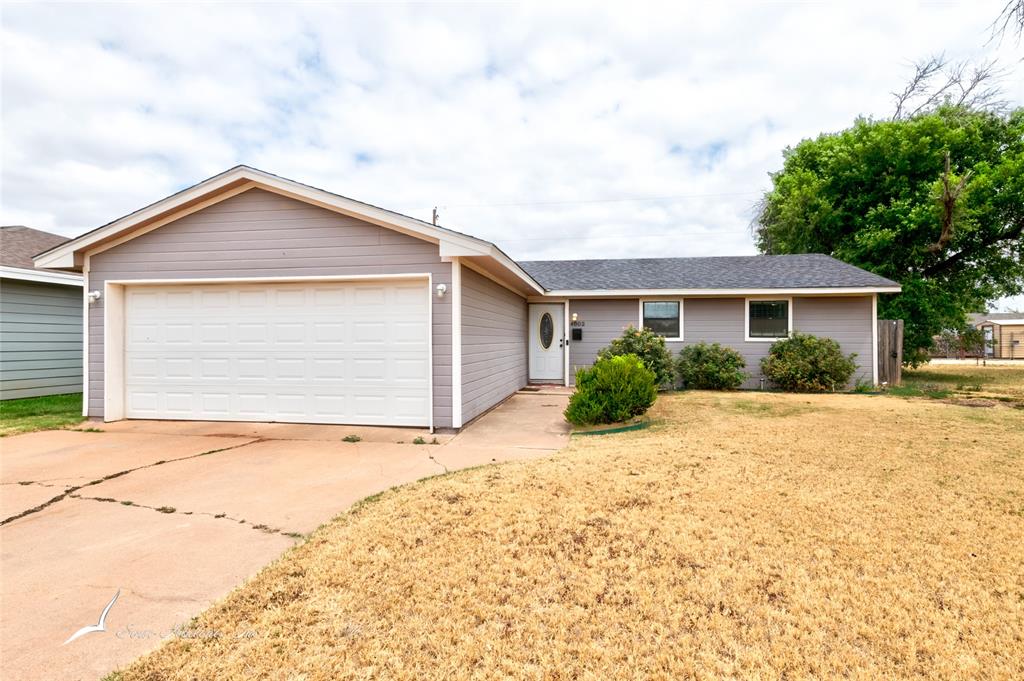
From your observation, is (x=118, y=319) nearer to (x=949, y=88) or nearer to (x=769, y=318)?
(x=769, y=318)

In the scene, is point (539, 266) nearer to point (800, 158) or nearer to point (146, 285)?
point (146, 285)

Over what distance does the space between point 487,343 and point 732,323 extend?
6899 millimetres

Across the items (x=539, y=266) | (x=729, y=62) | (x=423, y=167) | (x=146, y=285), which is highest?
(x=423, y=167)

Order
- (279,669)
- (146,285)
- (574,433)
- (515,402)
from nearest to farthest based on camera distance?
(279,669), (574,433), (146,285), (515,402)

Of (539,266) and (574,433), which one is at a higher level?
(539,266)

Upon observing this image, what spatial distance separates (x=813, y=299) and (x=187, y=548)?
1292 cm

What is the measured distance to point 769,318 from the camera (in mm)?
11781

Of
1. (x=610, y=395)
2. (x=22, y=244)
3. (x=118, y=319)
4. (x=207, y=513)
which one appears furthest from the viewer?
(x=22, y=244)

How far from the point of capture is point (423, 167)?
66.1ft

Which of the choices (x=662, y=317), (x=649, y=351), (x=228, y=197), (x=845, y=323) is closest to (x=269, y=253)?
(x=228, y=197)

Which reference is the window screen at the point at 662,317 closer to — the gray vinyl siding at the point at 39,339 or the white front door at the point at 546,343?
the white front door at the point at 546,343

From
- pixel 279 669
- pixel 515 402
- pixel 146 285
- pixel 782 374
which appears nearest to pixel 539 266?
pixel 515 402

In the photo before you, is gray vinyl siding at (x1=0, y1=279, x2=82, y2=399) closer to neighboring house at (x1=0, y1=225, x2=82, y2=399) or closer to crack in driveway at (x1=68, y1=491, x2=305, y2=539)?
neighboring house at (x1=0, y1=225, x2=82, y2=399)

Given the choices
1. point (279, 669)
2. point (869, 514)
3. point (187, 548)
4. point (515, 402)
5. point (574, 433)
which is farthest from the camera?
point (515, 402)
